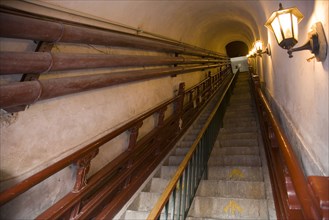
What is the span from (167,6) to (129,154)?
321 cm

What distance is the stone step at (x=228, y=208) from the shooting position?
287 cm

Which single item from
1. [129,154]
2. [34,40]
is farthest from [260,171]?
[34,40]

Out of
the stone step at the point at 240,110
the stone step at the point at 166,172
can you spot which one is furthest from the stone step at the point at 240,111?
the stone step at the point at 166,172

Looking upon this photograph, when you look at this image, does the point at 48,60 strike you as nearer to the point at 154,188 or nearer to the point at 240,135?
the point at 154,188

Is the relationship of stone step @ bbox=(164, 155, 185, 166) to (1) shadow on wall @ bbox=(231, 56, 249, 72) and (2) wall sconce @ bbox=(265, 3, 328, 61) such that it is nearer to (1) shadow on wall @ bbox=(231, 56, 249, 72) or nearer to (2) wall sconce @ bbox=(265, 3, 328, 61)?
(2) wall sconce @ bbox=(265, 3, 328, 61)

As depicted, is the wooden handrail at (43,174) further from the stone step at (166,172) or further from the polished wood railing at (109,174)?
the stone step at (166,172)

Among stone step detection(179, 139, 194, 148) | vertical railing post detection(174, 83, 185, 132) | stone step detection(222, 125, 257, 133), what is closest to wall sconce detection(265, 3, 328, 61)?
stone step detection(179, 139, 194, 148)

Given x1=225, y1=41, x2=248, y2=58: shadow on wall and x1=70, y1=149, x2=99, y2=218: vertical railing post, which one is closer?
x1=70, y1=149, x2=99, y2=218: vertical railing post

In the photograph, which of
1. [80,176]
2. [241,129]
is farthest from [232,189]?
[241,129]

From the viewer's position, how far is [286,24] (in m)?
2.19

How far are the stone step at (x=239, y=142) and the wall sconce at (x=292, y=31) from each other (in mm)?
2931

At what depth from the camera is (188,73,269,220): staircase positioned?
295 cm

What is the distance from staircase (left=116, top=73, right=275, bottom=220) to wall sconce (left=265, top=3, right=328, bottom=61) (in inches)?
71.7

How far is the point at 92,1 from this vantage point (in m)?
3.15
